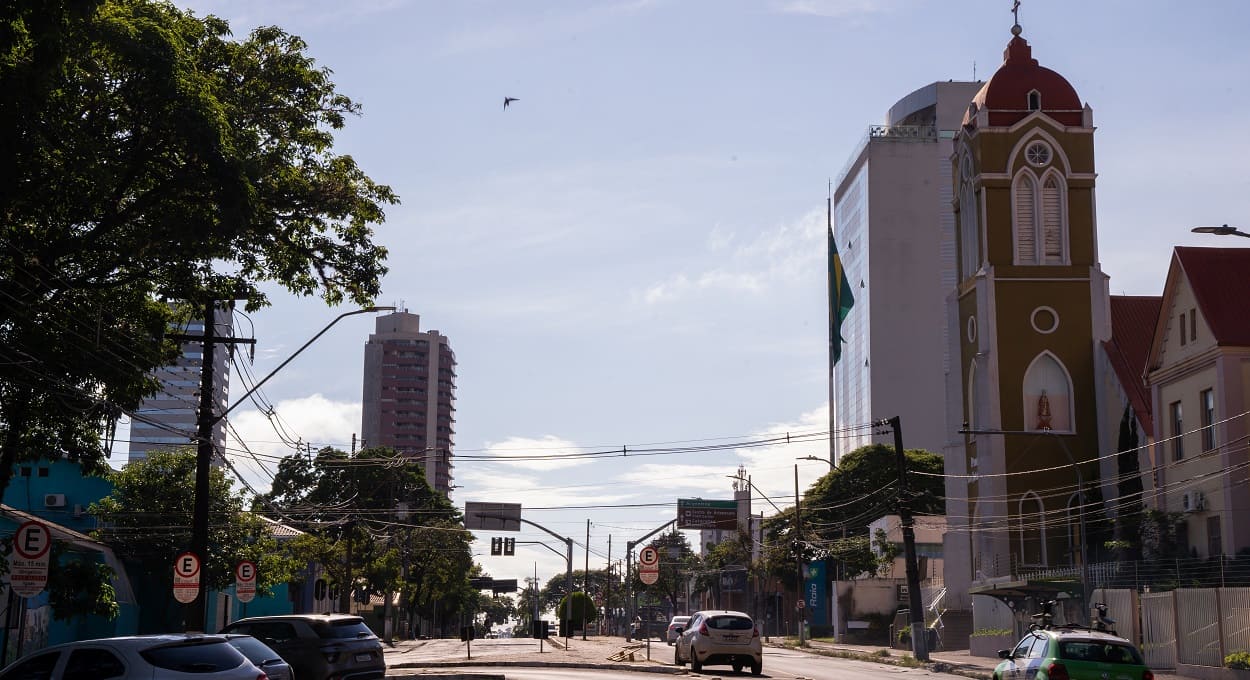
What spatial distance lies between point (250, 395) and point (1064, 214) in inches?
1637

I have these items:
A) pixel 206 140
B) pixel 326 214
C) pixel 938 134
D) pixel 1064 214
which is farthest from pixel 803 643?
pixel 938 134

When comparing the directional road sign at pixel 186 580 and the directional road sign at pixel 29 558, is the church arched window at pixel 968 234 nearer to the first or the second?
the directional road sign at pixel 186 580

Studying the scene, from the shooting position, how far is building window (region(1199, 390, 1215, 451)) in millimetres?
44875

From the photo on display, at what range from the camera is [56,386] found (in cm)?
2547

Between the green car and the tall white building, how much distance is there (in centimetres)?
12101

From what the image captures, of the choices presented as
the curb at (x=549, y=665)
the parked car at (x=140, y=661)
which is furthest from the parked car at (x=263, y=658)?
the curb at (x=549, y=665)

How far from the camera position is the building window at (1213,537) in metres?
45.3

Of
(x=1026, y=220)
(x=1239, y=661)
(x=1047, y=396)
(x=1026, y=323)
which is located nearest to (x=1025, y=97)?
(x=1026, y=220)

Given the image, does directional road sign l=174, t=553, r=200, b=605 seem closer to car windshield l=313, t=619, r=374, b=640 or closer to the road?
car windshield l=313, t=619, r=374, b=640

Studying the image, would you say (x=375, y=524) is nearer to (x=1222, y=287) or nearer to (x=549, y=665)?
(x=549, y=665)

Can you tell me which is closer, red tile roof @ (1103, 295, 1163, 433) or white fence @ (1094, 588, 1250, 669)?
white fence @ (1094, 588, 1250, 669)

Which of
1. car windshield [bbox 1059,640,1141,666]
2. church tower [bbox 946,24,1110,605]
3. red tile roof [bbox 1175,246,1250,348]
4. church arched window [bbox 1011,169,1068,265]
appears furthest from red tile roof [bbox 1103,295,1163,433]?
car windshield [bbox 1059,640,1141,666]

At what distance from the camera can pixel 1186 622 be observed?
36.3 metres

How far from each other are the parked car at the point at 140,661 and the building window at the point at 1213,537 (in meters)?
38.0
